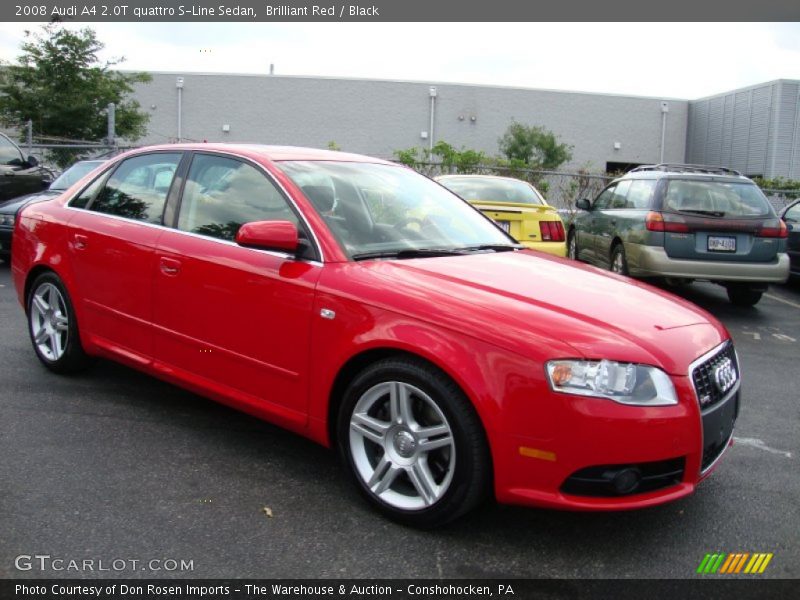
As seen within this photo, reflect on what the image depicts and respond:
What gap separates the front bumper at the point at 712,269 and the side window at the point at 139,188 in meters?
5.70

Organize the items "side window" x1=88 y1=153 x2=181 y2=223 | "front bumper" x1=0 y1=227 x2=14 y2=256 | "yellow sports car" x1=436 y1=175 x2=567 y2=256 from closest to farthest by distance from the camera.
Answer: "side window" x1=88 y1=153 x2=181 y2=223, "yellow sports car" x1=436 y1=175 x2=567 y2=256, "front bumper" x1=0 y1=227 x2=14 y2=256

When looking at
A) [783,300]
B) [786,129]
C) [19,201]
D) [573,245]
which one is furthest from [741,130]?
[19,201]

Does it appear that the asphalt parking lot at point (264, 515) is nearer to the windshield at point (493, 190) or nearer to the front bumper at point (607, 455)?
the front bumper at point (607, 455)

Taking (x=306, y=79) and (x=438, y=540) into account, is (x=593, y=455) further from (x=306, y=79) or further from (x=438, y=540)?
(x=306, y=79)

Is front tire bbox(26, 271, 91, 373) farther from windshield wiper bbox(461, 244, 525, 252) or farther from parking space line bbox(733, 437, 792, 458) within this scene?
parking space line bbox(733, 437, 792, 458)

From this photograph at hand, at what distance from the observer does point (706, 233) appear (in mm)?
8500

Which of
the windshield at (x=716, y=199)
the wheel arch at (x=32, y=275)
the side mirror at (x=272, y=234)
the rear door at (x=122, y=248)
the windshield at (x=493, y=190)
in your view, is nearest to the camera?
the side mirror at (x=272, y=234)

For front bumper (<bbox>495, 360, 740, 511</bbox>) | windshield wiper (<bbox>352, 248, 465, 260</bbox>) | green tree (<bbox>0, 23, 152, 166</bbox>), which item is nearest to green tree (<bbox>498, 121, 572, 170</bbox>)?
green tree (<bbox>0, 23, 152, 166</bbox>)

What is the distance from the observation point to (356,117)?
36375mm

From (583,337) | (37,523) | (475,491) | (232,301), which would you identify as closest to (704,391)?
(583,337)

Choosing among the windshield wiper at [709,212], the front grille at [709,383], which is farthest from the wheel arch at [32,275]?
the windshield wiper at [709,212]

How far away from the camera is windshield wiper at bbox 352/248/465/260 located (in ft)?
12.0

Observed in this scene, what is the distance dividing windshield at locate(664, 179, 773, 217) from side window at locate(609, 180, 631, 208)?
97 centimetres

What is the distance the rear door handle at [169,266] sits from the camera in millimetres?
4059
